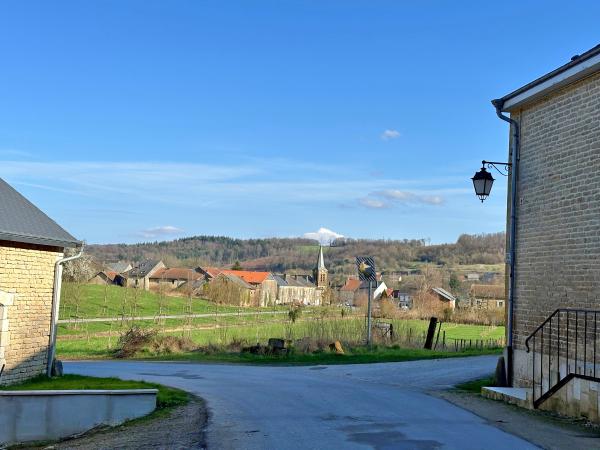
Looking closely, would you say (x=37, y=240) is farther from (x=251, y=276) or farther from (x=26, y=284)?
(x=251, y=276)

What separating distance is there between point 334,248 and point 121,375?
478 ft

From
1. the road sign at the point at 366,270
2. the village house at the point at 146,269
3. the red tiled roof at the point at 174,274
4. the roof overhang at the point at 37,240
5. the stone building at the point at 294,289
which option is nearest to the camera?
the roof overhang at the point at 37,240

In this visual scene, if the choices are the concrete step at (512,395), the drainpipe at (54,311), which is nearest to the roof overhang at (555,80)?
the concrete step at (512,395)

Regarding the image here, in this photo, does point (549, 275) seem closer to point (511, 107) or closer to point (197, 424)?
point (511, 107)

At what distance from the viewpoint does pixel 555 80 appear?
1220cm

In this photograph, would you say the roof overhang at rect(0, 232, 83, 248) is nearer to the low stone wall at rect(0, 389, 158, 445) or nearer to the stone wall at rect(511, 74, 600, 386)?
the low stone wall at rect(0, 389, 158, 445)

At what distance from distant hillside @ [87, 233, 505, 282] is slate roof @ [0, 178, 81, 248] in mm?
113496

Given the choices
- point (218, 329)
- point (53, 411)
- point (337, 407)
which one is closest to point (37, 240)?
point (53, 411)

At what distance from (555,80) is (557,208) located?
249cm

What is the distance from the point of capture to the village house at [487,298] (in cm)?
A: 5266

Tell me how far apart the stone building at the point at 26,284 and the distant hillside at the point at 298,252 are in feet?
375

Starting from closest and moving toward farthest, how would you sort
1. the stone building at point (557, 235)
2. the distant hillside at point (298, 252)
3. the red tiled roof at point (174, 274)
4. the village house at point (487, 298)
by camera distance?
the stone building at point (557, 235)
the village house at point (487, 298)
the red tiled roof at point (174, 274)
the distant hillside at point (298, 252)

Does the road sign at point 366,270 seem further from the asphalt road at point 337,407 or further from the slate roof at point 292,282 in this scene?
the slate roof at point 292,282

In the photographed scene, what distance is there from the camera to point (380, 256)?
147500 mm
